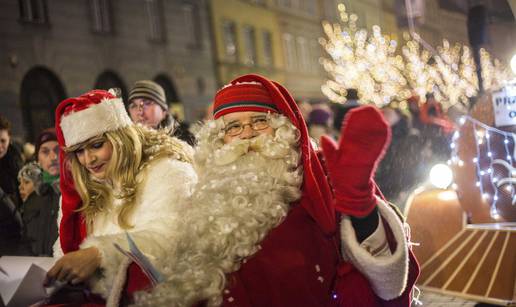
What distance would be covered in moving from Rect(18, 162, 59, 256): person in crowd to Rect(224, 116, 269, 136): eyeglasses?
2.68 m

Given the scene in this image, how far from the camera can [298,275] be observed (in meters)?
2.61

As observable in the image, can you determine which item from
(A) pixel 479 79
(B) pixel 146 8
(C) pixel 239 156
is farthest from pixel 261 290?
(B) pixel 146 8

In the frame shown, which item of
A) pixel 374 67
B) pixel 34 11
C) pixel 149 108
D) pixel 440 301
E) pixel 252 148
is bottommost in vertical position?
pixel 440 301

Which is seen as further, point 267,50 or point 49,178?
point 267,50

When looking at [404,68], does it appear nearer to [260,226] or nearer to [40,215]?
[40,215]

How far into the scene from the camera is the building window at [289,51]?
28.8 meters

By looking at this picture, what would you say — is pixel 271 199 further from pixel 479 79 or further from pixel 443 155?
pixel 443 155

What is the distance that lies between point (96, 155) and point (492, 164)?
10.5ft

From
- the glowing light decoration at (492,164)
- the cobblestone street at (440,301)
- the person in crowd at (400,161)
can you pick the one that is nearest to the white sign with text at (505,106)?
the glowing light decoration at (492,164)

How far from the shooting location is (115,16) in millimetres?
17844

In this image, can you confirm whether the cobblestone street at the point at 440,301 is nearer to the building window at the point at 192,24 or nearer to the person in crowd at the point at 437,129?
the person in crowd at the point at 437,129

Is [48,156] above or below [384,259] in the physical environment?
above

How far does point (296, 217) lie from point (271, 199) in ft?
0.41

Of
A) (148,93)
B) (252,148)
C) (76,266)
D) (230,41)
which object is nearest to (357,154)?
(252,148)
